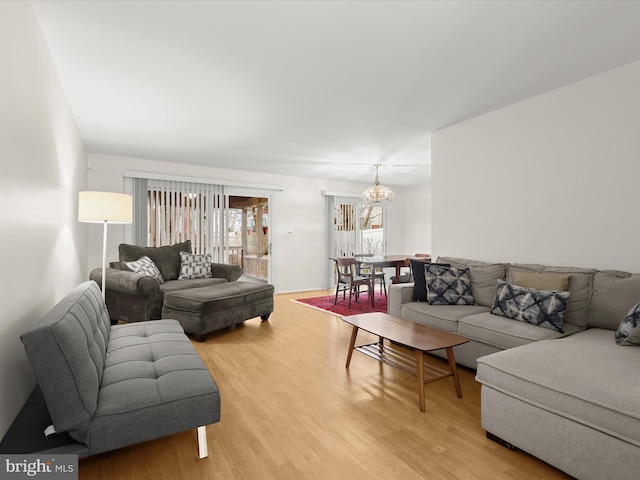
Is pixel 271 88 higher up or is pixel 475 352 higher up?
pixel 271 88

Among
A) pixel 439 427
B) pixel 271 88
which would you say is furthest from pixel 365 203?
pixel 439 427

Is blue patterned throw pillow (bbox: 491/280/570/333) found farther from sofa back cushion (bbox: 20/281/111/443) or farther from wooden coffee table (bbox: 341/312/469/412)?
sofa back cushion (bbox: 20/281/111/443)

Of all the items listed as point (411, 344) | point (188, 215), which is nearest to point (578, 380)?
point (411, 344)

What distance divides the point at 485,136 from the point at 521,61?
1.26 meters

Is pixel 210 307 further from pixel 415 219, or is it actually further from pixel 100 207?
pixel 415 219

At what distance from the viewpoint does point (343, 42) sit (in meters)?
2.31

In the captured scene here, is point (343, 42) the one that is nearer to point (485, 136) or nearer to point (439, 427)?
point (485, 136)

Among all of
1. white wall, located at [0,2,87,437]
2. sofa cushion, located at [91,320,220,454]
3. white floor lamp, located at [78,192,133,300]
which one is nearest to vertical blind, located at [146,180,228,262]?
white floor lamp, located at [78,192,133,300]

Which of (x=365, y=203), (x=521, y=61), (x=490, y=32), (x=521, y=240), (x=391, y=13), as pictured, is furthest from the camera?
(x=365, y=203)

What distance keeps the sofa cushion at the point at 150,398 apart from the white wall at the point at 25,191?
45 cm

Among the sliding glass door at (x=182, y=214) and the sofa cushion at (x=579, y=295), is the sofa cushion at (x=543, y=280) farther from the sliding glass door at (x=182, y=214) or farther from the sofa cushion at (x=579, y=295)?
the sliding glass door at (x=182, y=214)

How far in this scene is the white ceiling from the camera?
201 centimetres

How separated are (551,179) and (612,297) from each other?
125 centimetres

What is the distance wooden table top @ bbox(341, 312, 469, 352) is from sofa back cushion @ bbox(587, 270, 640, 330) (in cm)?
104
